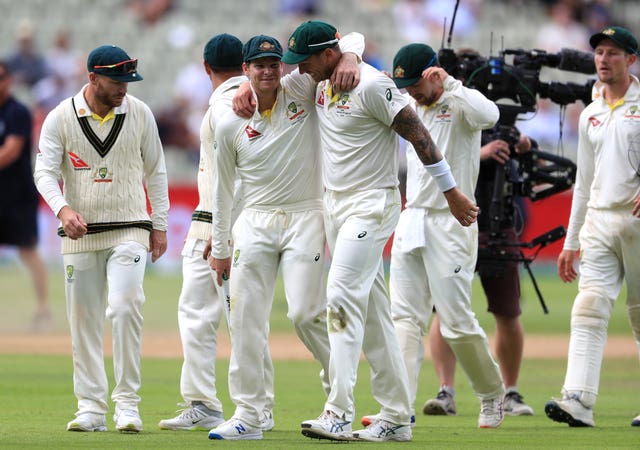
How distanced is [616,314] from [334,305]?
42.4 ft

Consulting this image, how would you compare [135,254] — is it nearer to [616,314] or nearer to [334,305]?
[334,305]

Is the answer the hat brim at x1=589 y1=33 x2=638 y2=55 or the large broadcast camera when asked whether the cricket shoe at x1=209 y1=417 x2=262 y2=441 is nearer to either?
the large broadcast camera

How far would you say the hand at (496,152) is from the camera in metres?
10.1

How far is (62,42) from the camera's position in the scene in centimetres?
2628

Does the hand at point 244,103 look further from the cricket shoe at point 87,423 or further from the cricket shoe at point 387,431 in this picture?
the cricket shoe at point 87,423

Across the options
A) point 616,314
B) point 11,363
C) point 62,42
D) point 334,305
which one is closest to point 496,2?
point 62,42

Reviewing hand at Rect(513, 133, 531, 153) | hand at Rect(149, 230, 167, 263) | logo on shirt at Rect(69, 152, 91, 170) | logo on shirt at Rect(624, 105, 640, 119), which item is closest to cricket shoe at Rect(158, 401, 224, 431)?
hand at Rect(149, 230, 167, 263)

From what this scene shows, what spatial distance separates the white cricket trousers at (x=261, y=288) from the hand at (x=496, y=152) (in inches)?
100

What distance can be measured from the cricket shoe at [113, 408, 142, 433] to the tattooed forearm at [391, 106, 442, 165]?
8.25 feet

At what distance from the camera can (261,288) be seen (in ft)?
26.3

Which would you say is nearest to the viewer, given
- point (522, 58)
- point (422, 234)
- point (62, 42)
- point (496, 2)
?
point (422, 234)

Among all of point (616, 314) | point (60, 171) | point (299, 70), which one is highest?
point (299, 70)

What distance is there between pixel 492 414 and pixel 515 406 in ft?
3.94

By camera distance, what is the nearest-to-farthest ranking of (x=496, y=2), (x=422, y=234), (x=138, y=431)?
(x=138, y=431), (x=422, y=234), (x=496, y=2)
